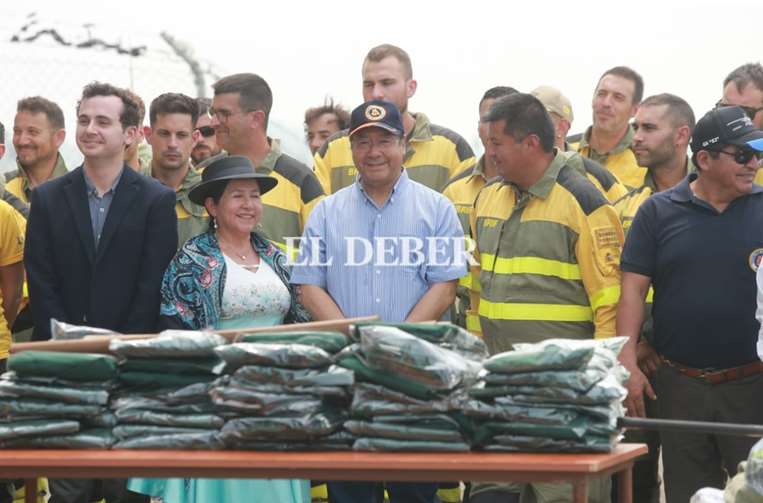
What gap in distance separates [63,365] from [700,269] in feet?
10.5

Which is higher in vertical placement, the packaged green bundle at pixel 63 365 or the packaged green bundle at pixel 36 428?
the packaged green bundle at pixel 63 365

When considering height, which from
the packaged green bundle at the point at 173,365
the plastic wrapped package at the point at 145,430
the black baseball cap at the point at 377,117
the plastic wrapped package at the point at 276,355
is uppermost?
the black baseball cap at the point at 377,117

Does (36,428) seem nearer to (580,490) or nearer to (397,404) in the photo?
(397,404)

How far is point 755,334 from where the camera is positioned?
679 cm

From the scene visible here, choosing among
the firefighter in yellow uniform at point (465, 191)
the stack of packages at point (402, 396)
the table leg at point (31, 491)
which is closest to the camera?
the stack of packages at point (402, 396)

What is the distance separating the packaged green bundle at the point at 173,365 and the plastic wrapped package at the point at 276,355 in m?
0.14

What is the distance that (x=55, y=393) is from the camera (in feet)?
16.1

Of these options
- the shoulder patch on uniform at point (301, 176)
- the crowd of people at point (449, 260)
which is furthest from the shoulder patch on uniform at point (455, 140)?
the crowd of people at point (449, 260)

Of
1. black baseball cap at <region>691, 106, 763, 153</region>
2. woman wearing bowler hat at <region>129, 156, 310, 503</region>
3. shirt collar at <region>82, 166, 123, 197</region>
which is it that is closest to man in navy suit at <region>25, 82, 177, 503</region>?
shirt collar at <region>82, 166, 123, 197</region>

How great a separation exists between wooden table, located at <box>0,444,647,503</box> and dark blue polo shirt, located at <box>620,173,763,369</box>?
6.69ft

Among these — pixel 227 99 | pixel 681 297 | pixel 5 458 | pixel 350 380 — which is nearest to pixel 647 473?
pixel 681 297

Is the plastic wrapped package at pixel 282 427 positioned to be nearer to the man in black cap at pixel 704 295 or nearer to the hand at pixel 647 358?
the man in black cap at pixel 704 295

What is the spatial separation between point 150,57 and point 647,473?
3.71 metres

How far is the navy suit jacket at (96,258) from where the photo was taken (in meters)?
6.75
